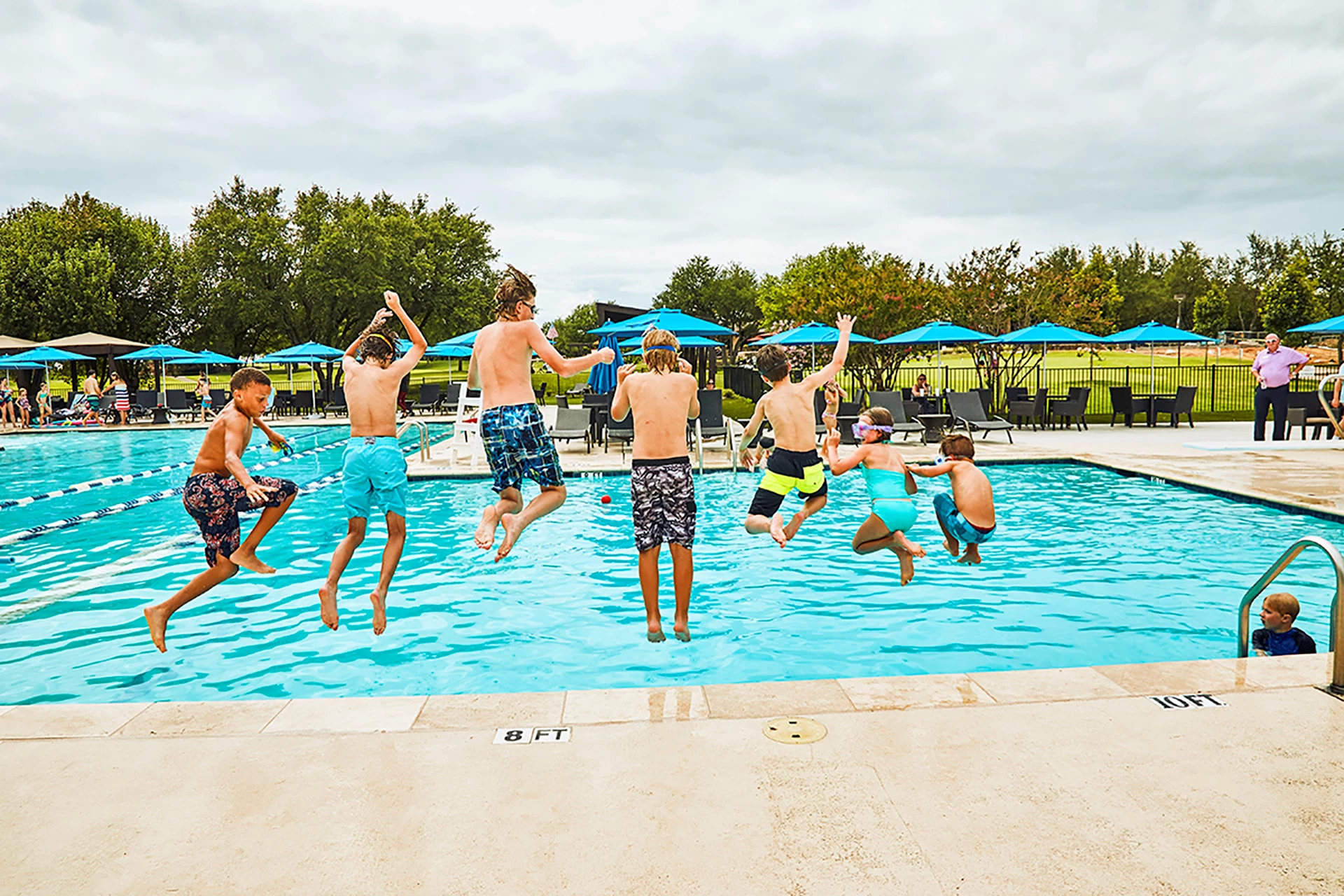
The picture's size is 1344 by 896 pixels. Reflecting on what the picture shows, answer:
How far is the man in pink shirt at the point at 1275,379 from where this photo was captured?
15.3 metres

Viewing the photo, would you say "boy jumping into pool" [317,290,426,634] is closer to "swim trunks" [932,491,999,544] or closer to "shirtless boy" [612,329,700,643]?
"shirtless boy" [612,329,700,643]

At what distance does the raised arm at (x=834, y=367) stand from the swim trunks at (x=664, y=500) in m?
0.99

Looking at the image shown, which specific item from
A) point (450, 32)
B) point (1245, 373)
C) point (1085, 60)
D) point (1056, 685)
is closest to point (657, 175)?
point (1085, 60)

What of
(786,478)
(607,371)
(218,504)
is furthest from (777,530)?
(218,504)

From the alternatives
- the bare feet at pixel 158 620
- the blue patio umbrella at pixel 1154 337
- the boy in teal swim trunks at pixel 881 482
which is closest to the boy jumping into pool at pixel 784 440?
the boy in teal swim trunks at pixel 881 482

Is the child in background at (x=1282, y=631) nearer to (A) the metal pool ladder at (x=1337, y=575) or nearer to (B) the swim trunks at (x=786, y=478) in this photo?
(A) the metal pool ladder at (x=1337, y=575)

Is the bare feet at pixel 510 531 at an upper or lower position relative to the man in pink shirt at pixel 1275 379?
lower

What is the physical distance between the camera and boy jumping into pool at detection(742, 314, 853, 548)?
18.0 ft

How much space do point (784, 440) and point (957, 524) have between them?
125 centimetres

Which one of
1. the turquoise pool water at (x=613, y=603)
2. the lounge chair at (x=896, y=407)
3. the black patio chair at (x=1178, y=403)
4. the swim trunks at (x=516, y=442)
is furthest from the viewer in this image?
the black patio chair at (x=1178, y=403)

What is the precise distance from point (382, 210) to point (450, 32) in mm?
43364

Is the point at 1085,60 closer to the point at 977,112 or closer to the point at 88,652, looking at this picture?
the point at 977,112

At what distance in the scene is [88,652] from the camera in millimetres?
6957

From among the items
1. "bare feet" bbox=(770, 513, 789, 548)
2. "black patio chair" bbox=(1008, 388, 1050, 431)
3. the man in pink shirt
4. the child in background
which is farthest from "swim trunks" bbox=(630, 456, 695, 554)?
"black patio chair" bbox=(1008, 388, 1050, 431)
